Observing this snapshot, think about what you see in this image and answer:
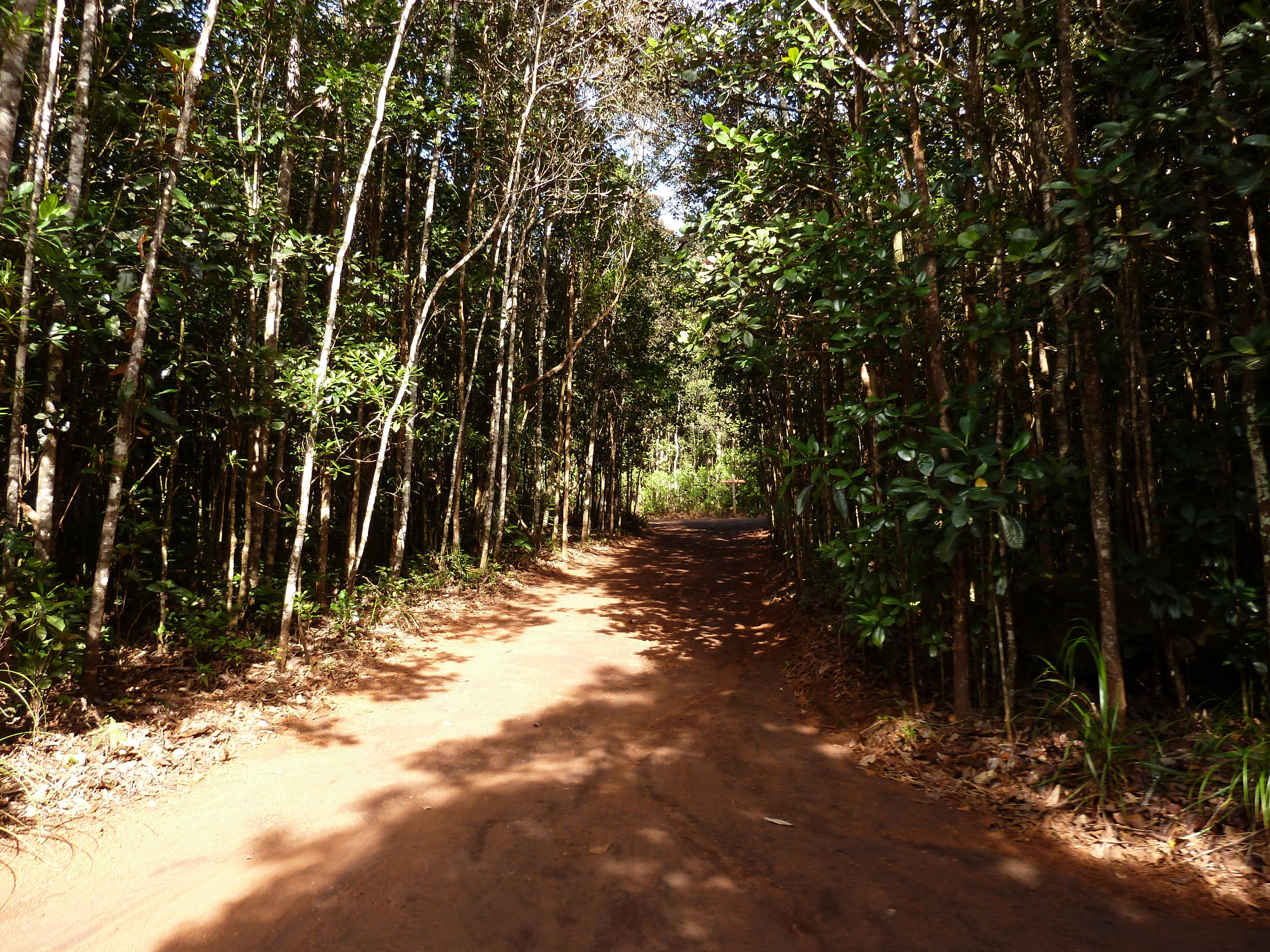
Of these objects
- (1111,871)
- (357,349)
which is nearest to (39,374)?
(357,349)

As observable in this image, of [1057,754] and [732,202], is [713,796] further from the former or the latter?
[732,202]

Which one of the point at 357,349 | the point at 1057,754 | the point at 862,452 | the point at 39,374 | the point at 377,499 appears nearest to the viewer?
the point at 1057,754

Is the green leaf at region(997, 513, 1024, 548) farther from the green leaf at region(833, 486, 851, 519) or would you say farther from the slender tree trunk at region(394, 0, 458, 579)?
the slender tree trunk at region(394, 0, 458, 579)

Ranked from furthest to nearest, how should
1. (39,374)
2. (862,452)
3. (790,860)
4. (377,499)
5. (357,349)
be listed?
(377,499)
(357,349)
(862,452)
(39,374)
(790,860)

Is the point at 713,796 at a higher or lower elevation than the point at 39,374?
lower

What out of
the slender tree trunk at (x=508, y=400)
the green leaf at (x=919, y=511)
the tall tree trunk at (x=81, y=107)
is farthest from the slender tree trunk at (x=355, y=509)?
the green leaf at (x=919, y=511)

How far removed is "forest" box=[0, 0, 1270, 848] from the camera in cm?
346

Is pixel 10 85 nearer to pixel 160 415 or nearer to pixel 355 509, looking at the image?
pixel 160 415

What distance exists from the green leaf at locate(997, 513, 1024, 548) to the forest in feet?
0.04

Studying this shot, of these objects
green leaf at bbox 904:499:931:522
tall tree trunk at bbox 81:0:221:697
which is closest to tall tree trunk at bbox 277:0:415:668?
tall tree trunk at bbox 81:0:221:697

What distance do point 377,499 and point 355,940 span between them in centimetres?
776

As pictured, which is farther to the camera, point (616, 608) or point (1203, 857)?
point (616, 608)

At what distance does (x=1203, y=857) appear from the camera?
→ 2760mm

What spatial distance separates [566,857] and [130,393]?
3848mm
